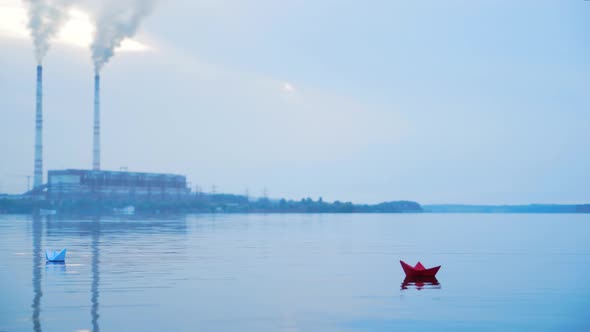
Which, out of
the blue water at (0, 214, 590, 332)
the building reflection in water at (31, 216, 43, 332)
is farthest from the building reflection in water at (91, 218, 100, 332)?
the building reflection in water at (31, 216, 43, 332)

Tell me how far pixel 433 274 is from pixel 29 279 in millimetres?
18321

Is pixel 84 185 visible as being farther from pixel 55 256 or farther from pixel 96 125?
pixel 55 256

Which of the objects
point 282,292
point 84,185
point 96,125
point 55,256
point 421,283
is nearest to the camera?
point 282,292

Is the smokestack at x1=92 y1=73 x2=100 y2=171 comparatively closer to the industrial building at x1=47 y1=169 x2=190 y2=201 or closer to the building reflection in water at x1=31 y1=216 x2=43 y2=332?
the industrial building at x1=47 y1=169 x2=190 y2=201

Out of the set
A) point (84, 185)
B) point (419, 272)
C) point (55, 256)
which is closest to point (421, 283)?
point (419, 272)

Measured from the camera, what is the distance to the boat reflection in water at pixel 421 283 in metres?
31.4

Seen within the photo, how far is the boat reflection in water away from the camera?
3144 cm

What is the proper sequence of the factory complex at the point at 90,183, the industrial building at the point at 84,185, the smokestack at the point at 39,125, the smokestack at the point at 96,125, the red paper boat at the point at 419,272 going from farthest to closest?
the industrial building at the point at 84,185 → the factory complex at the point at 90,183 → the smokestack at the point at 96,125 → the smokestack at the point at 39,125 → the red paper boat at the point at 419,272

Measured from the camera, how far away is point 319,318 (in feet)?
75.5

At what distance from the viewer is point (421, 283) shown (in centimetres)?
3275

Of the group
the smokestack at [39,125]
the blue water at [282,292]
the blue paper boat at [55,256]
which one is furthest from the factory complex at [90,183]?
the blue paper boat at [55,256]

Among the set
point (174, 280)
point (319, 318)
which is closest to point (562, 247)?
point (174, 280)

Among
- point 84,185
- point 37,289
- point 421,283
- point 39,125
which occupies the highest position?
point 39,125

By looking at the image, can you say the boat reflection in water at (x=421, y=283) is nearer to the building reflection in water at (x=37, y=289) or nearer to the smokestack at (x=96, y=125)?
the building reflection in water at (x=37, y=289)
